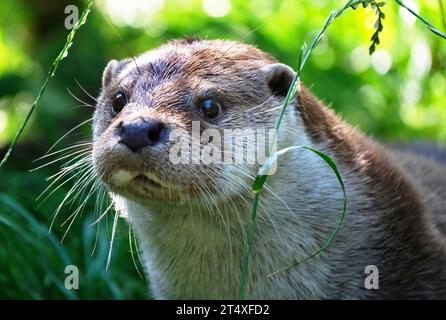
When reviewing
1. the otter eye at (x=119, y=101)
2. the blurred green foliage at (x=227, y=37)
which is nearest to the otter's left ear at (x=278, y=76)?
the otter eye at (x=119, y=101)

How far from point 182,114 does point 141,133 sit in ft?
1.00

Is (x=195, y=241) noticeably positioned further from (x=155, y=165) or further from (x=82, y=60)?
(x=82, y=60)

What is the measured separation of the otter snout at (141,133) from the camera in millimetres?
2816

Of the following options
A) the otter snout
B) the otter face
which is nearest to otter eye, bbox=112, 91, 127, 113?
the otter face

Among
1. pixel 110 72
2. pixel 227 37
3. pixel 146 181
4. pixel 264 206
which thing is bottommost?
pixel 146 181

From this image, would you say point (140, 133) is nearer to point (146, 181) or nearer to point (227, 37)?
point (146, 181)

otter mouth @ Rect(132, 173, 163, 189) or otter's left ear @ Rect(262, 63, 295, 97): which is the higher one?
otter's left ear @ Rect(262, 63, 295, 97)

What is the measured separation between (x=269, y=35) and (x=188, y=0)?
129cm

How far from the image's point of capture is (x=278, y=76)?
3.43 metres

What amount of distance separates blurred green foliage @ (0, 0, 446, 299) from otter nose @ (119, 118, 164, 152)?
1.77 meters

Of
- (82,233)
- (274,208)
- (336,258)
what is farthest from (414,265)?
(82,233)

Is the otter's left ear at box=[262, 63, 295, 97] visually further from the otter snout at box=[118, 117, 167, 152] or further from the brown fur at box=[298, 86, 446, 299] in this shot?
the otter snout at box=[118, 117, 167, 152]

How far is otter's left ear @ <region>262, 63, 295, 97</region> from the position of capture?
3408mm

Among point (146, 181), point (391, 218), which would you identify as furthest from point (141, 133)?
point (391, 218)
